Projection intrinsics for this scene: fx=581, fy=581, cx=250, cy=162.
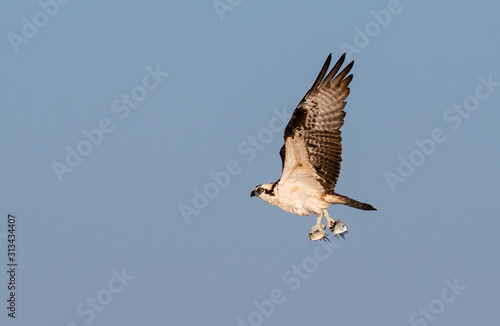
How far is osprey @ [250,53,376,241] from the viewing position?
42.1 feet

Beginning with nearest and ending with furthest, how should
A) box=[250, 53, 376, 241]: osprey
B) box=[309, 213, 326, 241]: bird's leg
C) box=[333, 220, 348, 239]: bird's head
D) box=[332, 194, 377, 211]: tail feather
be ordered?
box=[332, 194, 377, 211]: tail feather, box=[333, 220, 348, 239]: bird's head, box=[309, 213, 326, 241]: bird's leg, box=[250, 53, 376, 241]: osprey

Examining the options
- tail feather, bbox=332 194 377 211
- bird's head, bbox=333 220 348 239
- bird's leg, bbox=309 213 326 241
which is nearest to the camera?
tail feather, bbox=332 194 377 211

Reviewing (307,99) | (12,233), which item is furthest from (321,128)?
(12,233)

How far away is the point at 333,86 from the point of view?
1302 cm

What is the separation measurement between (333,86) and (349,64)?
60cm

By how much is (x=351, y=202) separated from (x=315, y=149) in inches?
58.5

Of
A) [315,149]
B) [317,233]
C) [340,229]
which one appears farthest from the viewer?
[315,149]

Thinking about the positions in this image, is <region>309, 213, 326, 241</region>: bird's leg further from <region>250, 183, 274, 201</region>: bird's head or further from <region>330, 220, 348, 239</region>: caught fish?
<region>250, 183, 274, 201</region>: bird's head

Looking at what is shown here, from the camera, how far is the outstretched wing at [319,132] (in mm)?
12836

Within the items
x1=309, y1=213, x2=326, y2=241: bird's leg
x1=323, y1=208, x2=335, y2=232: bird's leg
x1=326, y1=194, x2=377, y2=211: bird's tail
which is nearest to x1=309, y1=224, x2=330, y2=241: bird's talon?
x1=309, y1=213, x2=326, y2=241: bird's leg

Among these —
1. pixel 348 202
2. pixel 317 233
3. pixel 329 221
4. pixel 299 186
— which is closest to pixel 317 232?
pixel 317 233

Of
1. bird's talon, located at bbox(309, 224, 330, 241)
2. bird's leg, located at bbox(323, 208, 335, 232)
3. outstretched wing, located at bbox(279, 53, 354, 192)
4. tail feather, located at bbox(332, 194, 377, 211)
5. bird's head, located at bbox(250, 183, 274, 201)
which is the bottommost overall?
bird's talon, located at bbox(309, 224, 330, 241)

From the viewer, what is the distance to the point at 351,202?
1218cm

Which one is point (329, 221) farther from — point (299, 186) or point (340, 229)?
point (299, 186)
